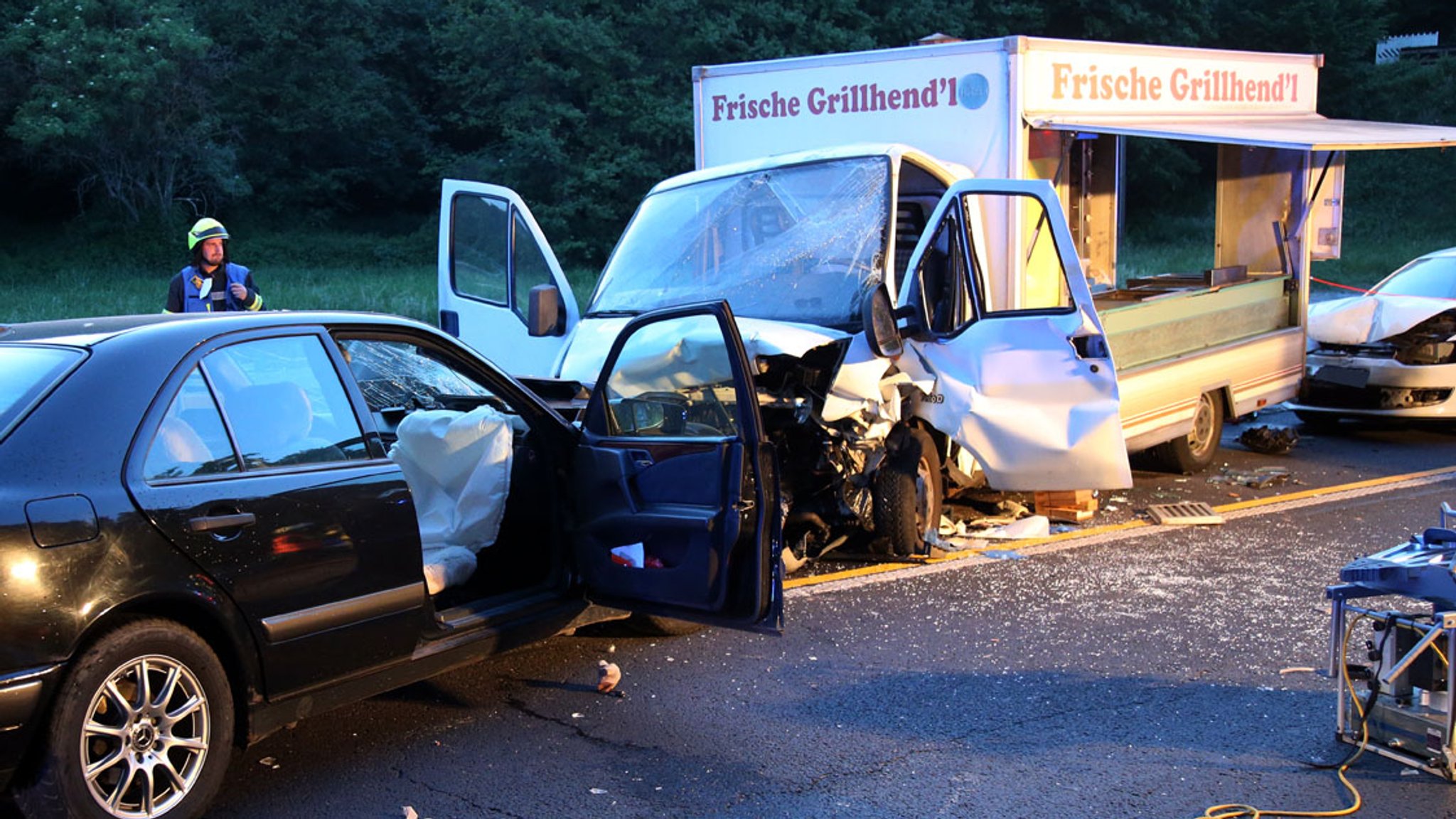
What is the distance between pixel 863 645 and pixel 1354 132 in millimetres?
7163

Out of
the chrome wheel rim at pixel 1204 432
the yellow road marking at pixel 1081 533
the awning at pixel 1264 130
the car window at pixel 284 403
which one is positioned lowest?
the yellow road marking at pixel 1081 533

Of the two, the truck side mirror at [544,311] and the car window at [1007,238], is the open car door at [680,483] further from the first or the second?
the car window at [1007,238]

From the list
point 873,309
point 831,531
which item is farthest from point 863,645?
point 873,309

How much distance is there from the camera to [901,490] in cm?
→ 698

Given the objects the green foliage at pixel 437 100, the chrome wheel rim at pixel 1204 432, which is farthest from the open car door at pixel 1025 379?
the green foliage at pixel 437 100

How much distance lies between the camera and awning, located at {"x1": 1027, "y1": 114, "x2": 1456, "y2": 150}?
8.69m

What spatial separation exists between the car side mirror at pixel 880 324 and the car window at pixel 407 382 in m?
1.90

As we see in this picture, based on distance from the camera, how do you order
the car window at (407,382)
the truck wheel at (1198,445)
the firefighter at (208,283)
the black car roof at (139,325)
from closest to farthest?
1. the black car roof at (139,325)
2. the car window at (407,382)
3. the firefighter at (208,283)
4. the truck wheel at (1198,445)

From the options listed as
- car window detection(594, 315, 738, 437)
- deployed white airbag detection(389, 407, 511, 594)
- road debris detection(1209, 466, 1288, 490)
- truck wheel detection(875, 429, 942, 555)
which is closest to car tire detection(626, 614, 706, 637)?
deployed white airbag detection(389, 407, 511, 594)

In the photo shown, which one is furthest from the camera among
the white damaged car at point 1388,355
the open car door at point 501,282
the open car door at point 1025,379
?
the white damaged car at point 1388,355

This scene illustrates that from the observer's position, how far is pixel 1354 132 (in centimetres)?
1057

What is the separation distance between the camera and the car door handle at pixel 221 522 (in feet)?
12.7

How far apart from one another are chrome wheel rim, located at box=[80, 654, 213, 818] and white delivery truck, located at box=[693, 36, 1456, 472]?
17.5 feet

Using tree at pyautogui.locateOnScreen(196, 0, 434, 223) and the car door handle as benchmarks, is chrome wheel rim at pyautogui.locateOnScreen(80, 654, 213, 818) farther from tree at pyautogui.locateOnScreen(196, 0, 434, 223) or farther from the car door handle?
tree at pyautogui.locateOnScreen(196, 0, 434, 223)
